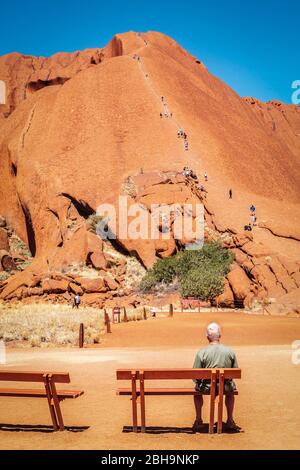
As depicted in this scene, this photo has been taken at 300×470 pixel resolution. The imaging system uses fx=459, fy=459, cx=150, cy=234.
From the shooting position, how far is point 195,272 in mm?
30125

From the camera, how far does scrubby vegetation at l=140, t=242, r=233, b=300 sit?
28.6 m

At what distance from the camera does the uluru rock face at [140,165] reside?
33094mm

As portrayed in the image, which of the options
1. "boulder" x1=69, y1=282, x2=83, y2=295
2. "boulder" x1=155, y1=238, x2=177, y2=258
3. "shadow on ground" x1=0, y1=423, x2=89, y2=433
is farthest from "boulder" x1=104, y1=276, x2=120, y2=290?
"shadow on ground" x1=0, y1=423, x2=89, y2=433

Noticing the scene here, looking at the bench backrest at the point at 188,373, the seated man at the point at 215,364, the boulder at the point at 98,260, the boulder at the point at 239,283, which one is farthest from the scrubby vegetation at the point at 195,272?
the bench backrest at the point at 188,373

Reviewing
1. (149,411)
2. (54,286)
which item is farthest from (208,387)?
(54,286)

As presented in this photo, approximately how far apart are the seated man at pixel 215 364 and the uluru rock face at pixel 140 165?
22.2m

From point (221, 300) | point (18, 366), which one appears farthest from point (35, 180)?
point (18, 366)

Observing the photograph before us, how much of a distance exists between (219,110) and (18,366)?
4814 centimetres

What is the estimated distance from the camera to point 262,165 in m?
49.8

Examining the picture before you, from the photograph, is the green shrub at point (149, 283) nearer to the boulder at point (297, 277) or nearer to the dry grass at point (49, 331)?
the boulder at point (297, 277)

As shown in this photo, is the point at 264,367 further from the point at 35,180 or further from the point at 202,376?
the point at 35,180

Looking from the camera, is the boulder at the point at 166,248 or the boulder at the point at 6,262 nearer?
the boulder at the point at 166,248

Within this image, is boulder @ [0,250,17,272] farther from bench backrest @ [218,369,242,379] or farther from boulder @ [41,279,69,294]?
bench backrest @ [218,369,242,379]

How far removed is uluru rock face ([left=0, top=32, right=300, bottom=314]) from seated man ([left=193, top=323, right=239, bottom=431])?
2217 centimetres
